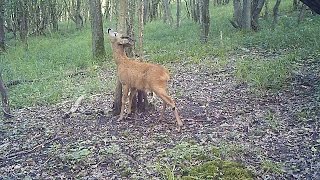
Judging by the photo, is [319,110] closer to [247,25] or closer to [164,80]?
[164,80]

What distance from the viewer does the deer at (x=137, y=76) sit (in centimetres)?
723

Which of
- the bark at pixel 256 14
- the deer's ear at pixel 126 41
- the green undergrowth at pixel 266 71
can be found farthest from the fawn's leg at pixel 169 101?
the bark at pixel 256 14

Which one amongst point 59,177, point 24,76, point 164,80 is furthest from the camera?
point 24,76

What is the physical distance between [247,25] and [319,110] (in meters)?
10.1

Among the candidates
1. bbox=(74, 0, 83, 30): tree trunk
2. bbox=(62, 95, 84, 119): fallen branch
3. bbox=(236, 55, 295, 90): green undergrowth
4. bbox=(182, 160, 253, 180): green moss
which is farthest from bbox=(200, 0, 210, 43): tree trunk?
bbox=(74, 0, 83, 30): tree trunk

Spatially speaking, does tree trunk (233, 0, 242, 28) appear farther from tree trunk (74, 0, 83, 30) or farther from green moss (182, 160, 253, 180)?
tree trunk (74, 0, 83, 30)

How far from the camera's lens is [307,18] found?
17812mm

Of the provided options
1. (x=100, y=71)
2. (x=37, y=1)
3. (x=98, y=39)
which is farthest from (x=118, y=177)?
(x=37, y=1)

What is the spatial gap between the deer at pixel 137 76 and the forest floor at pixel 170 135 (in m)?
0.38

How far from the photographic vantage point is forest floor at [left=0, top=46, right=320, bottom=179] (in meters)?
5.71

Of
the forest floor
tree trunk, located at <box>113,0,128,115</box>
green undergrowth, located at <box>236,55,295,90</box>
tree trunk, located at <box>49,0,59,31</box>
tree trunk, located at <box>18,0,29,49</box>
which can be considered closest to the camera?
the forest floor

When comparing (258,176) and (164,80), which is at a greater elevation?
(164,80)

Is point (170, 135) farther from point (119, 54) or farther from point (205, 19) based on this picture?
point (205, 19)

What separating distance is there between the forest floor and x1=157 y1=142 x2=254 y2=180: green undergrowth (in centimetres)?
6
